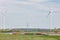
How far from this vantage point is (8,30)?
50.4 m

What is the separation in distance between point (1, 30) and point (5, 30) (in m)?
1.12

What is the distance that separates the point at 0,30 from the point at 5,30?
1236 mm

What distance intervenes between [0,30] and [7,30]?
5.91 feet

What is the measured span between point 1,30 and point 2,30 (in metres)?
0.29

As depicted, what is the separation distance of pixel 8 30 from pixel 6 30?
1.19 metres

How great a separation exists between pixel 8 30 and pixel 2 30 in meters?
2.46

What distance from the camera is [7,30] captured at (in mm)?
49594

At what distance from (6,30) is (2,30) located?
1.32 metres

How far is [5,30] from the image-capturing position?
161 feet

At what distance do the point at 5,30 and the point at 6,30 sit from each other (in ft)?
1.03

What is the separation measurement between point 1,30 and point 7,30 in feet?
5.89

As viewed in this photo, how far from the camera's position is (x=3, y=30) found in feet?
158

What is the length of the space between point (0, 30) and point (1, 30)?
1.95 feet

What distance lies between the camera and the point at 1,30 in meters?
48.4
